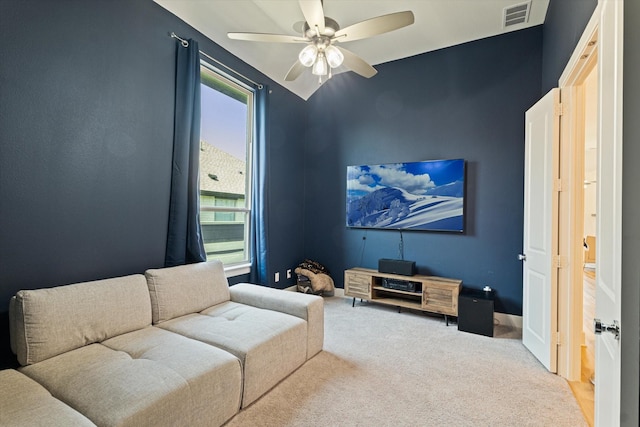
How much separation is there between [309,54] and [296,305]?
6.80ft

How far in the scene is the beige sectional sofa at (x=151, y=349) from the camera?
135cm

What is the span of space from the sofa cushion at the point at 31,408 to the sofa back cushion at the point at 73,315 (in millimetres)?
250

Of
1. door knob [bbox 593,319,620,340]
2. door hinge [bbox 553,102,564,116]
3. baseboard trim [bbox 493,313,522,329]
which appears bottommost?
baseboard trim [bbox 493,313,522,329]

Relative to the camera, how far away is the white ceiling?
299 centimetres

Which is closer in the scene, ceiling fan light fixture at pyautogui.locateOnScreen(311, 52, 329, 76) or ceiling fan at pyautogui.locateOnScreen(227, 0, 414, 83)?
ceiling fan at pyautogui.locateOnScreen(227, 0, 414, 83)

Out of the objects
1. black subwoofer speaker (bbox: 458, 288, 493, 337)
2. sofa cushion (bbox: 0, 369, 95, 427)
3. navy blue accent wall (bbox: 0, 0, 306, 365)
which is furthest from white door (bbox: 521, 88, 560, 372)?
navy blue accent wall (bbox: 0, 0, 306, 365)

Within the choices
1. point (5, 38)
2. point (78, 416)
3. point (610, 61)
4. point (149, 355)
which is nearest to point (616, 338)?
point (610, 61)

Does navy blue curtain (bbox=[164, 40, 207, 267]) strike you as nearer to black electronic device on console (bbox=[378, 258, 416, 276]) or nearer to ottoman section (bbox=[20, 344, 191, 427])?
ottoman section (bbox=[20, 344, 191, 427])

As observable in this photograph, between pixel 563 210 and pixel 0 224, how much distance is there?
3979mm

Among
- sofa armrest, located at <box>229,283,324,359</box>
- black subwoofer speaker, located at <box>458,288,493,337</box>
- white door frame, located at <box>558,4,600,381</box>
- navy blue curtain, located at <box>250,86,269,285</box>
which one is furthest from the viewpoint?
navy blue curtain, located at <box>250,86,269,285</box>

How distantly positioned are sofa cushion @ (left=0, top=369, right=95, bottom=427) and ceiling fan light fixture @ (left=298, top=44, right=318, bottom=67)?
8.28 ft

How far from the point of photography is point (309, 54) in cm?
235

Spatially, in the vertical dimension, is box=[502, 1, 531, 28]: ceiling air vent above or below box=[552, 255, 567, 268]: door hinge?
above

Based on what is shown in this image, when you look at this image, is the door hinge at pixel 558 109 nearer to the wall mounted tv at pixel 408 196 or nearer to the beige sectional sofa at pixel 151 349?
the wall mounted tv at pixel 408 196
